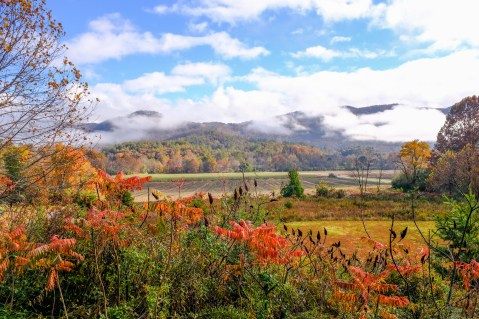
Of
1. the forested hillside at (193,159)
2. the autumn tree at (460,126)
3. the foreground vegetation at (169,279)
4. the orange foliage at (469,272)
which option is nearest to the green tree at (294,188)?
the autumn tree at (460,126)

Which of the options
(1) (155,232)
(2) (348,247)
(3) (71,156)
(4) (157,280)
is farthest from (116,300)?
(2) (348,247)

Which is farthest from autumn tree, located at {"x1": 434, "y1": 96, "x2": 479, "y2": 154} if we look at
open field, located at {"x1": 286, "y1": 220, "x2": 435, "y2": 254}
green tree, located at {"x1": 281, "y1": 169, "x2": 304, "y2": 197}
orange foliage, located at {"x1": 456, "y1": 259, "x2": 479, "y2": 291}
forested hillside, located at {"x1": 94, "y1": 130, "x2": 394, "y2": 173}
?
orange foliage, located at {"x1": 456, "y1": 259, "x2": 479, "y2": 291}

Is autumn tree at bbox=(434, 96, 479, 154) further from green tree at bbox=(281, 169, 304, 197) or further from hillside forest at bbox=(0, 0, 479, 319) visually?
hillside forest at bbox=(0, 0, 479, 319)

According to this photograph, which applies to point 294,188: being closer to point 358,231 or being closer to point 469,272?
point 358,231

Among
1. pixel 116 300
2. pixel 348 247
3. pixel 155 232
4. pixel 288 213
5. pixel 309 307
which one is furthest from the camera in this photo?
pixel 288 213

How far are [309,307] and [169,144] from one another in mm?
169943

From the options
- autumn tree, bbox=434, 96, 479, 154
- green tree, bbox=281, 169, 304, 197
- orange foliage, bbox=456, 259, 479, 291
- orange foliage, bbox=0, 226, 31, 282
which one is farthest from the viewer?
autumn tree, bbox=434, 96, 479, 154

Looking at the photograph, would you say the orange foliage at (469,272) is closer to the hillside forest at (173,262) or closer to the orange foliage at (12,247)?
the hillside forest at (173,262)

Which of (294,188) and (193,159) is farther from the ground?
(193,159)

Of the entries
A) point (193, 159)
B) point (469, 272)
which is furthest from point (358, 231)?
point (193, 159)

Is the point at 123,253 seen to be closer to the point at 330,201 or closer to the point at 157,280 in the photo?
the point at 157,280

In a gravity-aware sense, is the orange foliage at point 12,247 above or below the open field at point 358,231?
above

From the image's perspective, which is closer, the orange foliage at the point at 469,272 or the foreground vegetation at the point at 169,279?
the foreground vegetation at the point at 169,279

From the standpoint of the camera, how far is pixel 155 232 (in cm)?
566
